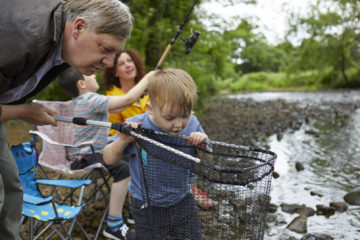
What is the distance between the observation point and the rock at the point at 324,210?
3.70 meters

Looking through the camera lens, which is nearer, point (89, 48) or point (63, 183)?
point (89, 48)

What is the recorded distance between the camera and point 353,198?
13.0 feet

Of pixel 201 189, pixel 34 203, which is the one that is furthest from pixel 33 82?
pixel 201 189

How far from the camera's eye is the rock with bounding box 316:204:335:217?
370 centimetres

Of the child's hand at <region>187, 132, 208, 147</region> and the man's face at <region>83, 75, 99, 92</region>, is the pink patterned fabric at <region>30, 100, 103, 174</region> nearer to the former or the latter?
the man's face at <region>83, 75, 99, 92</region>

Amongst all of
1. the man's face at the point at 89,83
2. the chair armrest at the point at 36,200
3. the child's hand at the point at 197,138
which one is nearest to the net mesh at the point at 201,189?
the child's hand at the point at 197,138

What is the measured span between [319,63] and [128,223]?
83.7 feet

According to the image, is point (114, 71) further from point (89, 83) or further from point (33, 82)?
point (33, 82)

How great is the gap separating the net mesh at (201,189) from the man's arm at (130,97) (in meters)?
0.95

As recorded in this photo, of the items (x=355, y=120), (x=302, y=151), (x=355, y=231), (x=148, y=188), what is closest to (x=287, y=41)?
(x=355, y=120)

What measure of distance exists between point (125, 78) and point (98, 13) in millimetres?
2170

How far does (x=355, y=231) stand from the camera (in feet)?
10.7

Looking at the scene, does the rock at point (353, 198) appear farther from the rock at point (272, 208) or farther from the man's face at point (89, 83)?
the man's face at point (89, 83)

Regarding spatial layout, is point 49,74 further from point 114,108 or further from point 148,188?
point 114,108
